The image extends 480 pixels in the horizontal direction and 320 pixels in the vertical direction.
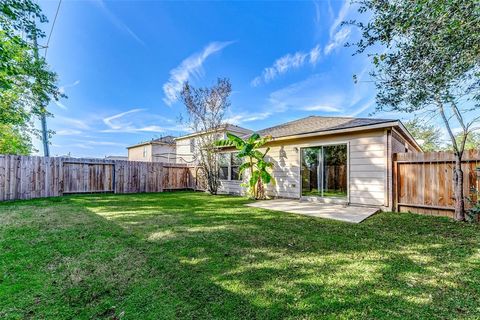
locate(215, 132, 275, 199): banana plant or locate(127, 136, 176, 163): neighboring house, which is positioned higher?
locate(127, 136, 176, 163): neighboring house

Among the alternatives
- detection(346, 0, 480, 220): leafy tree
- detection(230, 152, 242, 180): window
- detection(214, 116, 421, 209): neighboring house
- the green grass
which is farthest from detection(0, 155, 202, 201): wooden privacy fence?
detection(346, 0, 480, 220): leafy tree

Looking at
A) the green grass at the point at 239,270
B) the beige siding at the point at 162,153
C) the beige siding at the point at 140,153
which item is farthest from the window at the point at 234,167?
the beige siding at the point at 140,153

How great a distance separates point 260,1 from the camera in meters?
A: 9.45

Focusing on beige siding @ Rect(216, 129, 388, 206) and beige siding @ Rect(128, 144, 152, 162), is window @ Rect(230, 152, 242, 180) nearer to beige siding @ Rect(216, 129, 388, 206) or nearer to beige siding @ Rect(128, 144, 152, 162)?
beige siding @ Rect(216, 129, 388, 206)

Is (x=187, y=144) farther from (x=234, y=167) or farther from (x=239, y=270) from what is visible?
(x=239, y=270)

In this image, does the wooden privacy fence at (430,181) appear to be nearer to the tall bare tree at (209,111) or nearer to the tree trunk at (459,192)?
the tree trunk at (459,192)

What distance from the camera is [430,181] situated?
5949 mm

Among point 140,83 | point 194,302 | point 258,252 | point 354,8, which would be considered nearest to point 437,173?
point 354,8

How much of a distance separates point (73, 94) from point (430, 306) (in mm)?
16703

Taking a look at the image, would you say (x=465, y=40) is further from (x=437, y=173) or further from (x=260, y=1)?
(x=260, y=1)

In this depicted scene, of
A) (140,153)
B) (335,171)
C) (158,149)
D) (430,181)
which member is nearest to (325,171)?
(335,171)

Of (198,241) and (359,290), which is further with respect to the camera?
(198,241)

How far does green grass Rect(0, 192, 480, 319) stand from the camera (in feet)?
6.51

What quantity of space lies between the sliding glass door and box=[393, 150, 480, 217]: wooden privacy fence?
1480 millimetres
